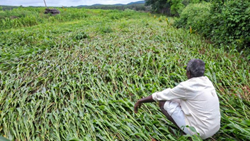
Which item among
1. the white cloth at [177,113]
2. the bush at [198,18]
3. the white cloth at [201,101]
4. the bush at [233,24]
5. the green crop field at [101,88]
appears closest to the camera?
the white cloth at [201,101]

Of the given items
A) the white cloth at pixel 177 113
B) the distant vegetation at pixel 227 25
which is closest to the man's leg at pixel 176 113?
the white cloth at pixel 177 113

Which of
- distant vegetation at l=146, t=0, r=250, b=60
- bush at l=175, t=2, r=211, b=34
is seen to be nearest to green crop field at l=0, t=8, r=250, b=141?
distant vegetation at l=146, t=0, r=250, b=60

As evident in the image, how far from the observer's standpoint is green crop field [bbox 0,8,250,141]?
78.8 inches

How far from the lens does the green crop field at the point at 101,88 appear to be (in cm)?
200

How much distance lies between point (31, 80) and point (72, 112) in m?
1.49

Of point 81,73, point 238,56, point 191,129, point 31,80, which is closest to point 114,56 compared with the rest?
point 81,73

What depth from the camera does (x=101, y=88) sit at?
287 centimetres

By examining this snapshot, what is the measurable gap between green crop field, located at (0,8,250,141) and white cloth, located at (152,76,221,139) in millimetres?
241

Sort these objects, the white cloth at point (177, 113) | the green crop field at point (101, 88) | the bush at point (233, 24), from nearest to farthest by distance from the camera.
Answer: the white cloth at point (177, 113) < the green crop field at point (101, 88) < the bush at point (233, 24)

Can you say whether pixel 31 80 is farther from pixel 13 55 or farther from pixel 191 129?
pixel 191 129

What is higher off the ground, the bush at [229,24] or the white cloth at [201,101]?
the bush at [229,24]

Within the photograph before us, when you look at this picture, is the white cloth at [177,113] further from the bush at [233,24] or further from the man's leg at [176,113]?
the bush at [233,24]

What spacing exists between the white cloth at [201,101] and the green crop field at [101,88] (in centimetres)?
24

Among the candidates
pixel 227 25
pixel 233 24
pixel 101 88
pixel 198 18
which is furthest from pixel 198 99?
pixel 198 18
